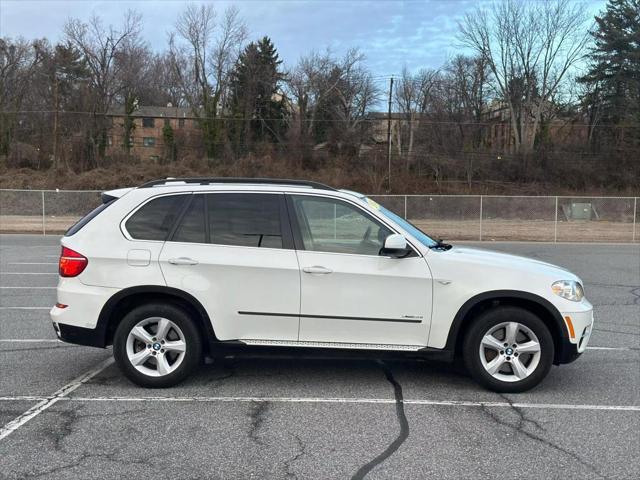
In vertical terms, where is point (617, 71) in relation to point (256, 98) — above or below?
above

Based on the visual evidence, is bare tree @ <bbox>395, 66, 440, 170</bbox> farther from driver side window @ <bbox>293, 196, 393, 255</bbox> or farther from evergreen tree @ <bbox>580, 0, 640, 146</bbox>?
driver side window @ <bbox>293, 196, 393, 255</bbox>

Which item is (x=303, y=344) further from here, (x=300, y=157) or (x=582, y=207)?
(x=300, y=157)

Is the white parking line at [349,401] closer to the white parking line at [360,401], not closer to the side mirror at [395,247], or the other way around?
the white parking line at [360,401]

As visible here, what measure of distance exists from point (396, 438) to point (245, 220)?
223 centimetres

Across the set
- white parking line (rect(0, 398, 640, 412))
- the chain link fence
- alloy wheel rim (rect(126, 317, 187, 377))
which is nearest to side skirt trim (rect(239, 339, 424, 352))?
white parking line (rect(0, 398, 640, 412))

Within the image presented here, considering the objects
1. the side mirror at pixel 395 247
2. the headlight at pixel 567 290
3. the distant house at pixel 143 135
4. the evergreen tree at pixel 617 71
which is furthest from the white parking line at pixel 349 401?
the evergreen tree at pixel 617 71

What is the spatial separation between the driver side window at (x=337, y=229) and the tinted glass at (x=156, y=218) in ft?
3.58

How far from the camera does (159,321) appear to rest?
4918 mm

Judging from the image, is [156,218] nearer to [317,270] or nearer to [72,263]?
[72,263]

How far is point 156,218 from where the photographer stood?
507 centimetres

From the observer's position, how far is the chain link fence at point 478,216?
25.4 m

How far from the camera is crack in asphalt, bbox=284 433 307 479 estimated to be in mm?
3472

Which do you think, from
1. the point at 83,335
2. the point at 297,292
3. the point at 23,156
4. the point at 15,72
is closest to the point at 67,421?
the point at 83,335

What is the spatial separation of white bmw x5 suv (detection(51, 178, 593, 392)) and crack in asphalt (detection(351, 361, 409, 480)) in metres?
0.44
